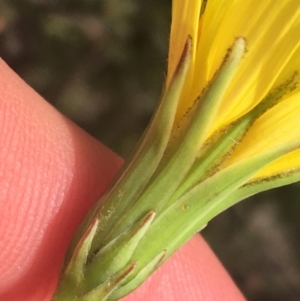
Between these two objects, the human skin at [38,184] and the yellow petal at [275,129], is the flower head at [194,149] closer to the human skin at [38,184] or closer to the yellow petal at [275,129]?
the yellow petal at [275,129]

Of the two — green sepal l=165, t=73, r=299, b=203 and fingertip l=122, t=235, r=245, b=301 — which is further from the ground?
fingertip l=122, t=235, r=245, b=301

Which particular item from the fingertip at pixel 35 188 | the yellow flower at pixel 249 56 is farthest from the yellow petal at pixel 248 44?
the fingertip at pixel 35 188

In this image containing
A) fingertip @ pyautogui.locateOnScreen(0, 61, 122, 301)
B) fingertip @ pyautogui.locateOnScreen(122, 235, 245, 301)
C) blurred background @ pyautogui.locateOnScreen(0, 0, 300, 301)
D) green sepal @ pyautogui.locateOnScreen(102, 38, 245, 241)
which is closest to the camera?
green sepal @ pyautogui.locateOnScreen(102, 38, 245, 241)

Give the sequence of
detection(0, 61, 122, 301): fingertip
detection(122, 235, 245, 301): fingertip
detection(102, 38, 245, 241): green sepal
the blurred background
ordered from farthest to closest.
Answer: the blurred background → detection(122, 235, 245, 301): fingertip → detection(0, 61, 122, 301): fingertip → detection(102, 38, 245, 241): green sepal

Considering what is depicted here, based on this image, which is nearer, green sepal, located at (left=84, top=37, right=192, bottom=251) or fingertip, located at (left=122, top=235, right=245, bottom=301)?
green sepal, located at (left=84, top=37, right=192, bottom=251)

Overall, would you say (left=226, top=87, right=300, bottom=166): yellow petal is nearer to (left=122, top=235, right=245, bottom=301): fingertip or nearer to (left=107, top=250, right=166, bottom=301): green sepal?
(left=107, top=250, right=166, bottom=301): green sepal

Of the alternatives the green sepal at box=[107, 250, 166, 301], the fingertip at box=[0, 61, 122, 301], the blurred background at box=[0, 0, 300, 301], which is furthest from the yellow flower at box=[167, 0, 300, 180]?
the blurred background at box=[0, 0, 300, 301]

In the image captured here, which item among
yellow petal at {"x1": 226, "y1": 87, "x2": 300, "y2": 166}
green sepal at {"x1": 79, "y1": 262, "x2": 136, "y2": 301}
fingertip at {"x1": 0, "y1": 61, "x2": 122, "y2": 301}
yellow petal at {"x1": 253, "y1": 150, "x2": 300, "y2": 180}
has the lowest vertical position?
green sepal at {"x1": 79, "y1": 262, "x2": 136, "y2": 301}
